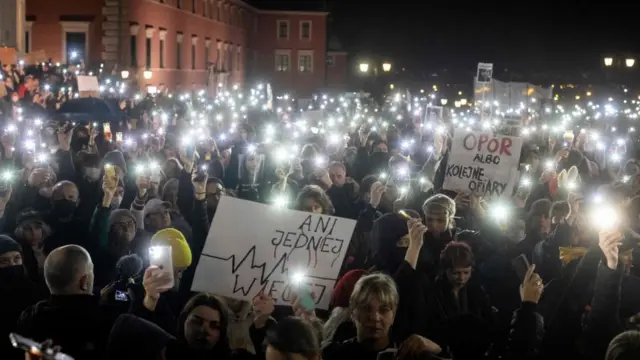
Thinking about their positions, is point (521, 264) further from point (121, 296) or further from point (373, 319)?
point (121, 296)

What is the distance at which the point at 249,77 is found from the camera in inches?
2781

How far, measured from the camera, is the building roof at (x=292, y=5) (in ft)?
241

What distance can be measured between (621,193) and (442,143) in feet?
11.5

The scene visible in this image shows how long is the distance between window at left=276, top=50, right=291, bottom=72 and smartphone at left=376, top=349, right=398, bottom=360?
69861 millimetres

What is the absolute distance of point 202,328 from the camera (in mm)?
5012

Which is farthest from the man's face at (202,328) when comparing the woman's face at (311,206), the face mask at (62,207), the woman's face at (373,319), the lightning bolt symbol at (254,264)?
the face mask at (62,207)

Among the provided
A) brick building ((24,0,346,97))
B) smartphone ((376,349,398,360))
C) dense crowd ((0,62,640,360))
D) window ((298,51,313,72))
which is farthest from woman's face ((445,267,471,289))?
window ((298,51,313,72))

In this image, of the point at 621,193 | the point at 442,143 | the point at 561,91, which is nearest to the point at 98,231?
the point at 621,193

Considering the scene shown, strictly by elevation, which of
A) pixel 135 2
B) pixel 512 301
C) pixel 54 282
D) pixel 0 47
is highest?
pixel 135 2

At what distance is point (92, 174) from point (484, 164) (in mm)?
4233

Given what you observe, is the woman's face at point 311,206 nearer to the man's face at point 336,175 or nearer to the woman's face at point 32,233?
the woman's face at point 32,233

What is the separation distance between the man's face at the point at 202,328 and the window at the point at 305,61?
70357 millimetres

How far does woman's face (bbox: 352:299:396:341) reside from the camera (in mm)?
4727

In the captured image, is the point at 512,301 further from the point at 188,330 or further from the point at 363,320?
the point at 188,330
